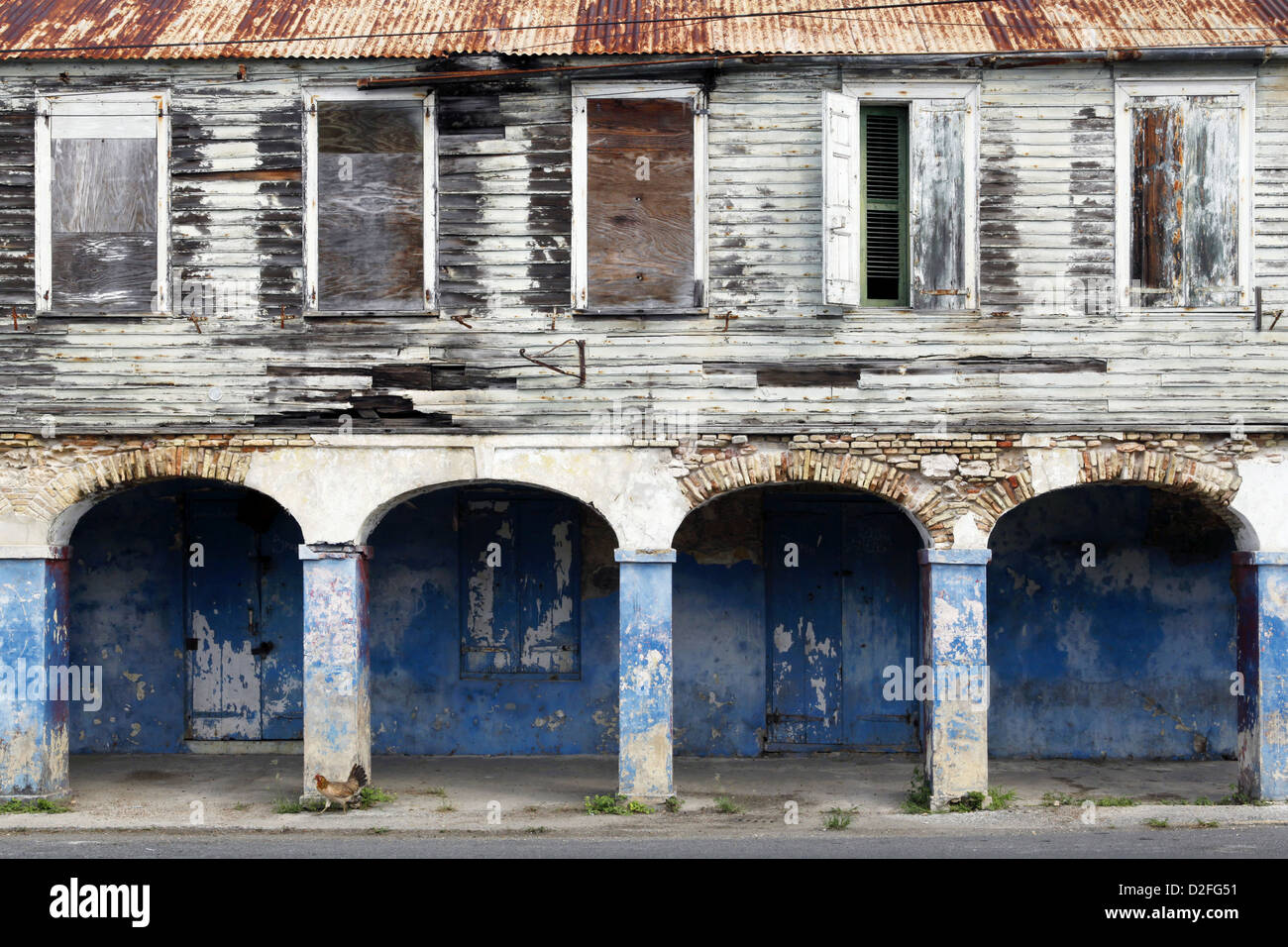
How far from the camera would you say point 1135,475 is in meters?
12.2

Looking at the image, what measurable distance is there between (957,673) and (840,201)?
13.6 ft

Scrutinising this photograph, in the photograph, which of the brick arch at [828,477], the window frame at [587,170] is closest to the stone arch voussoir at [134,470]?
the window frame at [587,170]

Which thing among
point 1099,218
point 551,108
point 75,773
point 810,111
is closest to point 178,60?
point 551,108

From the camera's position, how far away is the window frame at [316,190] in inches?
491

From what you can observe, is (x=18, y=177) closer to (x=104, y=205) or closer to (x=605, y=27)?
(x=104, y=205)

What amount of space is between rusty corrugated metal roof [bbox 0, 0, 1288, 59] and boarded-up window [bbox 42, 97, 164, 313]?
0.57 m

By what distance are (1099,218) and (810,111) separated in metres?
2.67

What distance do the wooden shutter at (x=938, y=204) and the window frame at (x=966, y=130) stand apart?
0.02 metres

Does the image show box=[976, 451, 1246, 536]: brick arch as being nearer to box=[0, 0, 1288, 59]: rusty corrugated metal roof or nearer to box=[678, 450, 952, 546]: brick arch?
box=[678, 450, 952, 546]: brick arch

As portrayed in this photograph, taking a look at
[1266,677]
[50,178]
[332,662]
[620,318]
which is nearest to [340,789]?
[332,662]

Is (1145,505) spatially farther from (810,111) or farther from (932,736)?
(810,111)

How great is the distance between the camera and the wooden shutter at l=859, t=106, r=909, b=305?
12508 mm

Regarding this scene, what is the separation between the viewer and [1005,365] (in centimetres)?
1232

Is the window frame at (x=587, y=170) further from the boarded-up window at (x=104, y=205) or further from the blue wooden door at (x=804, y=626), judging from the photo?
the boarded-up window at (x=104, y=205)
